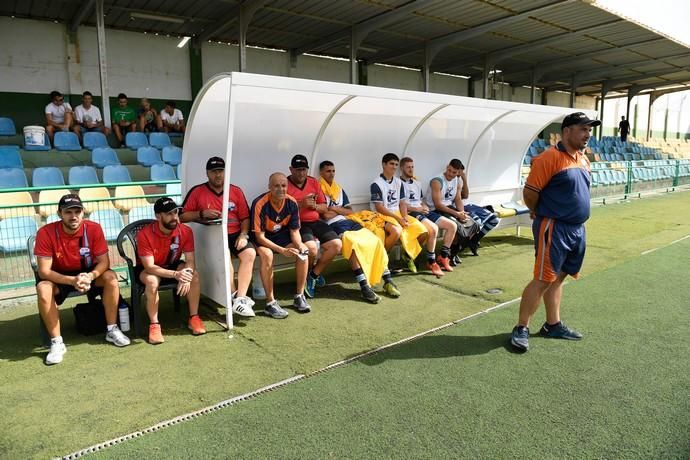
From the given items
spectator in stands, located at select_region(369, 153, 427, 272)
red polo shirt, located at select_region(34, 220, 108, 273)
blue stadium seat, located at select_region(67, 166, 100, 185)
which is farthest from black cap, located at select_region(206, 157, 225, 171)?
blue stadium seat, located at select_region(67, 166, 100, 185)

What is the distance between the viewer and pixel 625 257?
676 cm

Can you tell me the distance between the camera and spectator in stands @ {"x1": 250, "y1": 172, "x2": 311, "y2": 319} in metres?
4.64

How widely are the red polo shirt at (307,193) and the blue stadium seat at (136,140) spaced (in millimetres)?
6877

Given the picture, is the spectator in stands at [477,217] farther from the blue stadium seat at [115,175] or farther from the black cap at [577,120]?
the blue stadium seat at [115,175]

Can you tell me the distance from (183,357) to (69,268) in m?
1.21

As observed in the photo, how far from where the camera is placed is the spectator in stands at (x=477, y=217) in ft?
22.9

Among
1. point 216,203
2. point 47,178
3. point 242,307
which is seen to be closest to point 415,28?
point 47,178

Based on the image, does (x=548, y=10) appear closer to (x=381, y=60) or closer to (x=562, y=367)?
(x=381, y=60)

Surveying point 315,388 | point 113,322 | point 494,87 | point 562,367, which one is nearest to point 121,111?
point 113,322

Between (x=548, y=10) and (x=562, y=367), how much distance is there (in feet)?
44.2

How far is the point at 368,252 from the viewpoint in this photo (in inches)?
205

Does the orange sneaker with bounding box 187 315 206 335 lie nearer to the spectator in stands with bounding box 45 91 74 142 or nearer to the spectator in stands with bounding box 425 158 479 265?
the spectator in stands with bounding box 425 158 479 265

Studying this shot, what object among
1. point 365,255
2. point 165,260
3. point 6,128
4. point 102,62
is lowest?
point 365,255

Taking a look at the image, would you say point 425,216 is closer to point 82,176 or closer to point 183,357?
point 183,357
